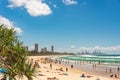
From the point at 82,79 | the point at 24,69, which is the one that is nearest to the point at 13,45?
the point at 24,69

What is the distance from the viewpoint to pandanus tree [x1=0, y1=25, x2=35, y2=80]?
5.17 metres

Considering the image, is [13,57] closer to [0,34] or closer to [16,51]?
[16,51]

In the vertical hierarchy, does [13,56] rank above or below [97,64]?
above

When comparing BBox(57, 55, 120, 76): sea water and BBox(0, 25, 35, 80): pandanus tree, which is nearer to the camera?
BBox(0, 25, 35, 80): pandanus tree

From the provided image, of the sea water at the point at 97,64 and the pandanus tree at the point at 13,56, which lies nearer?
the pandanus tree at the point at 13,56

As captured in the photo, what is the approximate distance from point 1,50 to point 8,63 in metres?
0.31

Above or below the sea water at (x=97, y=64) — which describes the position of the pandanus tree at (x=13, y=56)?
above

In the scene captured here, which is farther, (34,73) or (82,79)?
(82,79)

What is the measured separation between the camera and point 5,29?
5.54m

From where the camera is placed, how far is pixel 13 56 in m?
5.54

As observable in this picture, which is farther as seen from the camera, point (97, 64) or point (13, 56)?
point (97, 64)

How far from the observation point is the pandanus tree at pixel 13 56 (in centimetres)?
517

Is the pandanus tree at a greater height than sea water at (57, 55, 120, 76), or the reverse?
the pandanus tree

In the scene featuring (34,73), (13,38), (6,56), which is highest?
(13,38)
